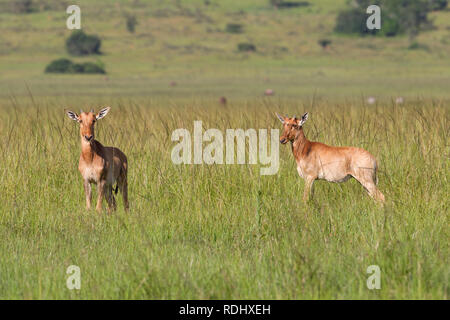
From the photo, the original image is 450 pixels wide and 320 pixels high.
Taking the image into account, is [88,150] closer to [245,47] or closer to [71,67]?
[71,67]

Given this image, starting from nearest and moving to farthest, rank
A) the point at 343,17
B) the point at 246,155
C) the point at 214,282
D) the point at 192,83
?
the point at 214,282 → the point at 246,155 → the point at 192,83 → the point at 343,17

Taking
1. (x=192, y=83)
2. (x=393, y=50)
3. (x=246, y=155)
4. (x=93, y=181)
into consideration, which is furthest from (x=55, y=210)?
(x=393, y=50)

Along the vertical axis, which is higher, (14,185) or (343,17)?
(343,17)

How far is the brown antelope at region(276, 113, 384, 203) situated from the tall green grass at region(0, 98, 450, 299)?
0.80ft

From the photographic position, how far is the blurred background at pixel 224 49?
66.8 metres

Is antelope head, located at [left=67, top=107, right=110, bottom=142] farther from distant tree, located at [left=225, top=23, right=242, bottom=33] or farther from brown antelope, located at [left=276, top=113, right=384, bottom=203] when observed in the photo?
distant tree, located at [left=225, top=23, right=242, bottom=33]

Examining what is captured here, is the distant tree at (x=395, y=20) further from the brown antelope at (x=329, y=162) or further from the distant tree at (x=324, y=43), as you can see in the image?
the brown antelope at (x=329, y=162)

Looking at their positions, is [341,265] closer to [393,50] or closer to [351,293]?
[351,293]

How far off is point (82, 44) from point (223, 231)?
87.2m

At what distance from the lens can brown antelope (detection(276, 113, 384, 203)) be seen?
28.3ft

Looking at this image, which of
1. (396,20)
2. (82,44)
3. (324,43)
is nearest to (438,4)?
(396,20)

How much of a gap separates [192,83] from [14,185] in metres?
61.9

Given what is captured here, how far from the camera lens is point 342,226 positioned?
7.79 meters

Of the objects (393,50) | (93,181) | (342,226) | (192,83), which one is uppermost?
(393,50)
